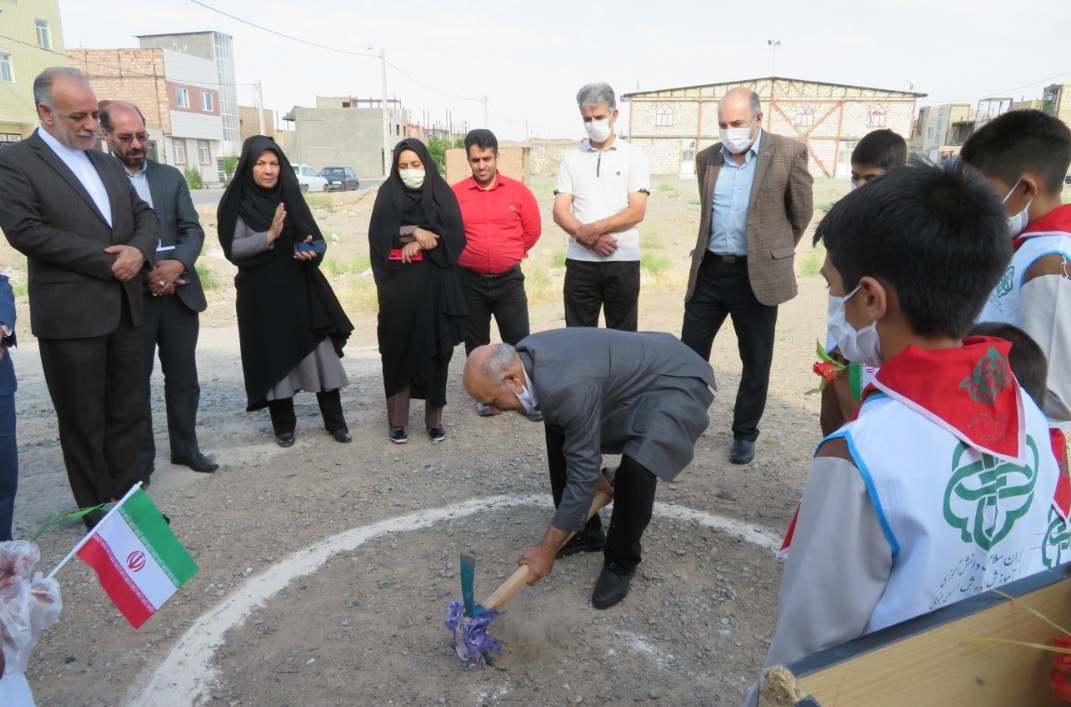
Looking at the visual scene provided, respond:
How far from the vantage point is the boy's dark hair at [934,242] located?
1.25 metres

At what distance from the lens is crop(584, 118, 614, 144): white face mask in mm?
4863

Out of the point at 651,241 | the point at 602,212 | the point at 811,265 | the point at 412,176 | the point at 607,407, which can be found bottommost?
the point at 811,265

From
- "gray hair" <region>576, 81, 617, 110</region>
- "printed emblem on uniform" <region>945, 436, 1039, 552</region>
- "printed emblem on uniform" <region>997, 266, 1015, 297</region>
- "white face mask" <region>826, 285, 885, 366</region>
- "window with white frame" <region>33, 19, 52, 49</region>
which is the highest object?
"window with white frame" <region>33, 19, 52, 49</region>

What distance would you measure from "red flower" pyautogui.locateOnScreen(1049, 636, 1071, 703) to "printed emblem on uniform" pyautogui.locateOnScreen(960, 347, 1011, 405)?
390 millimetres

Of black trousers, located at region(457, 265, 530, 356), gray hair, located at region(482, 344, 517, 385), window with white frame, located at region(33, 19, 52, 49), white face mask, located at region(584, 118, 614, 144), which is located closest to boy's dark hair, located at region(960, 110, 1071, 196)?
gray hair, located at region(482, 344, 517, 385)

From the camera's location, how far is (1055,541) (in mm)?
1420

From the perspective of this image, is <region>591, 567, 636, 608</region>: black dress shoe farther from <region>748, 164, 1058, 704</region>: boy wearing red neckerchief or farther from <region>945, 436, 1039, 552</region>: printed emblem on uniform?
<region>945, 436, 1039, 552</region>: printed emblem on uniform

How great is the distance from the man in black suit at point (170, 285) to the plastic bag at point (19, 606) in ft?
7.29

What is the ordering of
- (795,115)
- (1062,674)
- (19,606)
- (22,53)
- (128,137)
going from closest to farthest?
(1062,674) < (19,606) < (128,137) < (22,53) < (795,115)

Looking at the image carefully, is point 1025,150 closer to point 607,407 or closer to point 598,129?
point 607,407

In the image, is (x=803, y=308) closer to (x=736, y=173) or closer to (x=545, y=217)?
(x=736, y=173)

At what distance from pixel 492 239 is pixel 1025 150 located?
11.0 feet

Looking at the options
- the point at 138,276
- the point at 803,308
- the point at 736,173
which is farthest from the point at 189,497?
the point at 803,308

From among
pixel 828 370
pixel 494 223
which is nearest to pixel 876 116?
pixel 494 223
